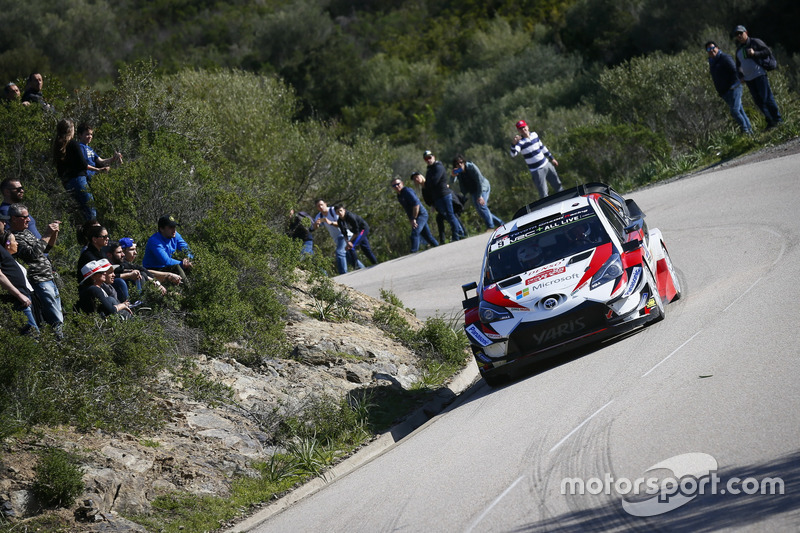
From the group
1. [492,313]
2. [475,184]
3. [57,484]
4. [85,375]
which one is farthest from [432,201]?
[57,484]

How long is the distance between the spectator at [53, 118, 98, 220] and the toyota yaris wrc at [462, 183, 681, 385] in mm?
7490

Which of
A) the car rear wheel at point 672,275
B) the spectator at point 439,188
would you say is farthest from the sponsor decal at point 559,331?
the spectator at point 439,188

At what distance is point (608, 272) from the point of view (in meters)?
10.7

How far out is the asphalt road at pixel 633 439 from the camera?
619 cm

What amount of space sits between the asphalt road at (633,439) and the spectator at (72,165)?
7.74 m

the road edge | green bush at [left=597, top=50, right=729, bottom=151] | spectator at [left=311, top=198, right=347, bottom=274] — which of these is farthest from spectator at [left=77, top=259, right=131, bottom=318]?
green bush at [left=597, top=50, right=729, bottom=151]

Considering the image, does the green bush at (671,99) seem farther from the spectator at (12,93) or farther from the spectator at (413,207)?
the spectator at (12,93)

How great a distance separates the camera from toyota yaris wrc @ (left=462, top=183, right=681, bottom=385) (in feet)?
34.3

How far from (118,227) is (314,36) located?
59.4 meters

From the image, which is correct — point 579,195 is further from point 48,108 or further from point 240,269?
point 48,108

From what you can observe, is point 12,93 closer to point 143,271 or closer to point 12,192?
point 12,192

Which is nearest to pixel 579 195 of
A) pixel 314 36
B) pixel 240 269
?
pixel 240 269

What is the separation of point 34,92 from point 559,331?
1263 centimetres

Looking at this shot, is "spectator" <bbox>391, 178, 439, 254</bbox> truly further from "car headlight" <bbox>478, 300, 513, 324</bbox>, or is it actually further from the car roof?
"car headlight" <bbox>478, 300, 513, 324</bbox>
